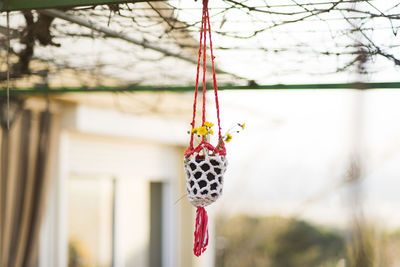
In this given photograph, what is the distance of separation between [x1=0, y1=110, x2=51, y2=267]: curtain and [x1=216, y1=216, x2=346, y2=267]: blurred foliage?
5.69 meters

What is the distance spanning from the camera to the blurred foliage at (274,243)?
33.8 ft

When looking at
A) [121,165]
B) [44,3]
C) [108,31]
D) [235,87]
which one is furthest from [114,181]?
[44,3]

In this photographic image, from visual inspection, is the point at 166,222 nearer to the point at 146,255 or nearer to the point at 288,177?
the point at 146,255

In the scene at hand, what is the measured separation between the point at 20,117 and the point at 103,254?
73.9 inches

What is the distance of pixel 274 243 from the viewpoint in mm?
10523

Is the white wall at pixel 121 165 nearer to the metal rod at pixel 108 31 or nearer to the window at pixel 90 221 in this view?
the window at pixel 90 221

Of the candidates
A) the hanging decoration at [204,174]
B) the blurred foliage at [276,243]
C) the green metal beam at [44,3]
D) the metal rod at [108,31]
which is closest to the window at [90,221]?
the metal rod at [108,31]

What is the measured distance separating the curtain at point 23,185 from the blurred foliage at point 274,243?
5.69 m

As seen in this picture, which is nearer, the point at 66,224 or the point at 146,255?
the point at 66,224

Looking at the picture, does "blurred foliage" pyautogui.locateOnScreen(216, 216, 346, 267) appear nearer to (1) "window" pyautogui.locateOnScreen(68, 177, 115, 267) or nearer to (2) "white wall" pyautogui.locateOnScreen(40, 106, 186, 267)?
(2) "white wall" pyautogui.locateOnScreen(40, 106, 186, 267)

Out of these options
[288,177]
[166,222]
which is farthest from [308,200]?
[166,222]

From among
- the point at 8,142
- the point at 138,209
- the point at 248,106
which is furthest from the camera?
the point at 248,106

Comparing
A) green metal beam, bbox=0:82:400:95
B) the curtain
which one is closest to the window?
the curtain

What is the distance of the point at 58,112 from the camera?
5250mm
